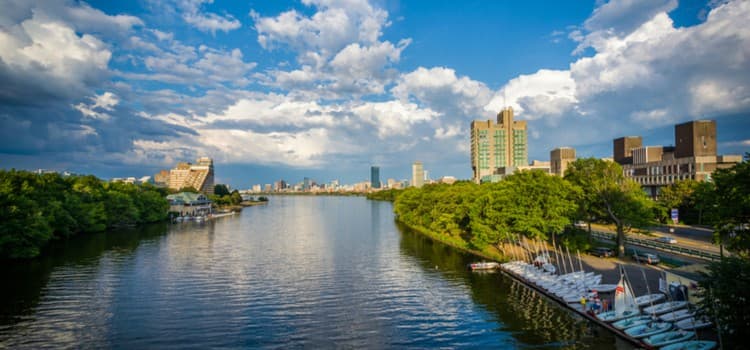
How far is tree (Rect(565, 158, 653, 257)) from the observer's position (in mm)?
51969

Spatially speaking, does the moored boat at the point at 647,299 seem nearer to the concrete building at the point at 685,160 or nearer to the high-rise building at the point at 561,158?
the concrete building at the point at 685,160

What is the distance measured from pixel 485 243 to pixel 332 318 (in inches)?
1168

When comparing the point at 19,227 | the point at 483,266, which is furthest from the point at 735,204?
the point at 19,227

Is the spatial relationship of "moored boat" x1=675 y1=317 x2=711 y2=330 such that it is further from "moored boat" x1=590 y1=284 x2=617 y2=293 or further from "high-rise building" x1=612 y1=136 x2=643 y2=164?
"high-rise building" x1=612 y1=136 x2=643 y2=164

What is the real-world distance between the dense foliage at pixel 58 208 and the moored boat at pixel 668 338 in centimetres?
7020

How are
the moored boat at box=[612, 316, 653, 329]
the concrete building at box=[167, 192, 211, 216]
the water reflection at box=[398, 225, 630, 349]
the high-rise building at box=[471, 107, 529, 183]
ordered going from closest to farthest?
1. the water reflection at box=[398, 225, 630, 349]
2. the moored boat at box=[612, 316, 653, 329]
3. the concrete building at box=[167, 192, 211, 216]
4. the high-rise building at box=[471, 107, 529, 183]

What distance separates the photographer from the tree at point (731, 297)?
63.7 feet

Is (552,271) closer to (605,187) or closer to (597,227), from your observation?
(605,187)

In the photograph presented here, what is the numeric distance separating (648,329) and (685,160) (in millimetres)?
91112

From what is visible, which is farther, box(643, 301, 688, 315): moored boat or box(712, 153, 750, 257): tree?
box(643, 301, 688, 315): moored boat

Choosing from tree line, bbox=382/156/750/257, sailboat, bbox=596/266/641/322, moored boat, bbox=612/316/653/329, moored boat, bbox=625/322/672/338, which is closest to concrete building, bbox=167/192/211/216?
tree line, bbox=382/156/750/257

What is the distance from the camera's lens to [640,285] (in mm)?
37938

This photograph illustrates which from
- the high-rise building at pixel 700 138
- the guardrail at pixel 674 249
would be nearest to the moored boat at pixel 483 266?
the guardrail at pixel 674 249

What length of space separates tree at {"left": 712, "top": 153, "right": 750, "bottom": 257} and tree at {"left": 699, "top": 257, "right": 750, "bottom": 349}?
9.56 meters
